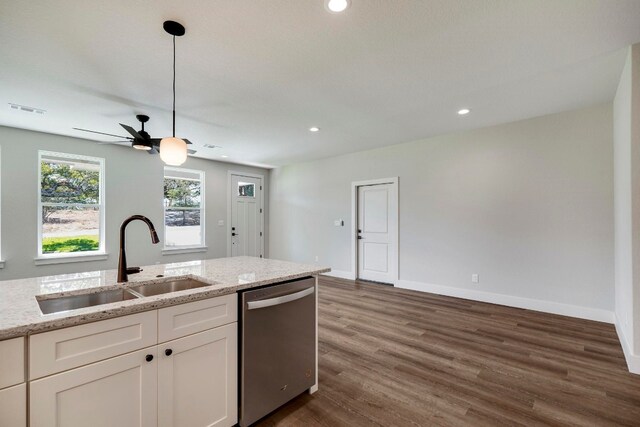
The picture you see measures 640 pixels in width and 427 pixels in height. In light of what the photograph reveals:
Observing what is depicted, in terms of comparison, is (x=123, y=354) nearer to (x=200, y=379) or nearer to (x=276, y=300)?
(x=200, y=379)

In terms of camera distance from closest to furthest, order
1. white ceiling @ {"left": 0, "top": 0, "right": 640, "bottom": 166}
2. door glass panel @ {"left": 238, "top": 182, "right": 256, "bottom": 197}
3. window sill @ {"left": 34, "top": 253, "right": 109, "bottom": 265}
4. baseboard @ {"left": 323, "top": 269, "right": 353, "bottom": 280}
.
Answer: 1. white ceiling @ {"left": 0, "top": 0, "right": 640, "bottom": 166}
2. window sill @ {"left": 34, "top": 253, "right": 109, "bottom": 265}
3. baseboard @ {"left": 323, "top": 269, "right": 353, "bottom": 280}
4. door glass panel @ {"left": 238, "top": 182, "right": 256, "bottom": 197}

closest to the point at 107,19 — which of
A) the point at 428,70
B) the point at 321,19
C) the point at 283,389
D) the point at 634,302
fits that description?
the point at 321,19

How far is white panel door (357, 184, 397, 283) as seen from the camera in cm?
553

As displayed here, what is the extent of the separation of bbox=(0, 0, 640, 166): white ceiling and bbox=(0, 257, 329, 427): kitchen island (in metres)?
1.76

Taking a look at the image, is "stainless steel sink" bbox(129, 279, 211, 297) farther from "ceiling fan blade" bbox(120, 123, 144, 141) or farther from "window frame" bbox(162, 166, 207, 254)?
"window frame" bbox(162, 166, 207, 254)

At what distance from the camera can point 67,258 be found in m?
4.74

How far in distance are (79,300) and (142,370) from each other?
2.12 ft

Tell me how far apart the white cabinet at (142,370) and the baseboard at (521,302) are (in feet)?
13.1

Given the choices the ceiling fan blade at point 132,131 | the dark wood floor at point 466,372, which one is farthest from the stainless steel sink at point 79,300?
the ceiling fan blade at point 132,131

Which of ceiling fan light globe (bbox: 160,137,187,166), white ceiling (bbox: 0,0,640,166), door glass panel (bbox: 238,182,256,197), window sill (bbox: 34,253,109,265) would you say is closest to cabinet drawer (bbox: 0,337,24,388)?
ceiling fan light globe (bbox: 160,137,187,166)

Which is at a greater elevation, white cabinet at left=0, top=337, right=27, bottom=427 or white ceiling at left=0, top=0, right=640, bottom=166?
white ceiling at left=0, top=0, right=640, bottom=166

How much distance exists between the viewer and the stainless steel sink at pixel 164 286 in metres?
1.87

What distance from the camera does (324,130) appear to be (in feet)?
14.9

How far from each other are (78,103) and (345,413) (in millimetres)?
4241
